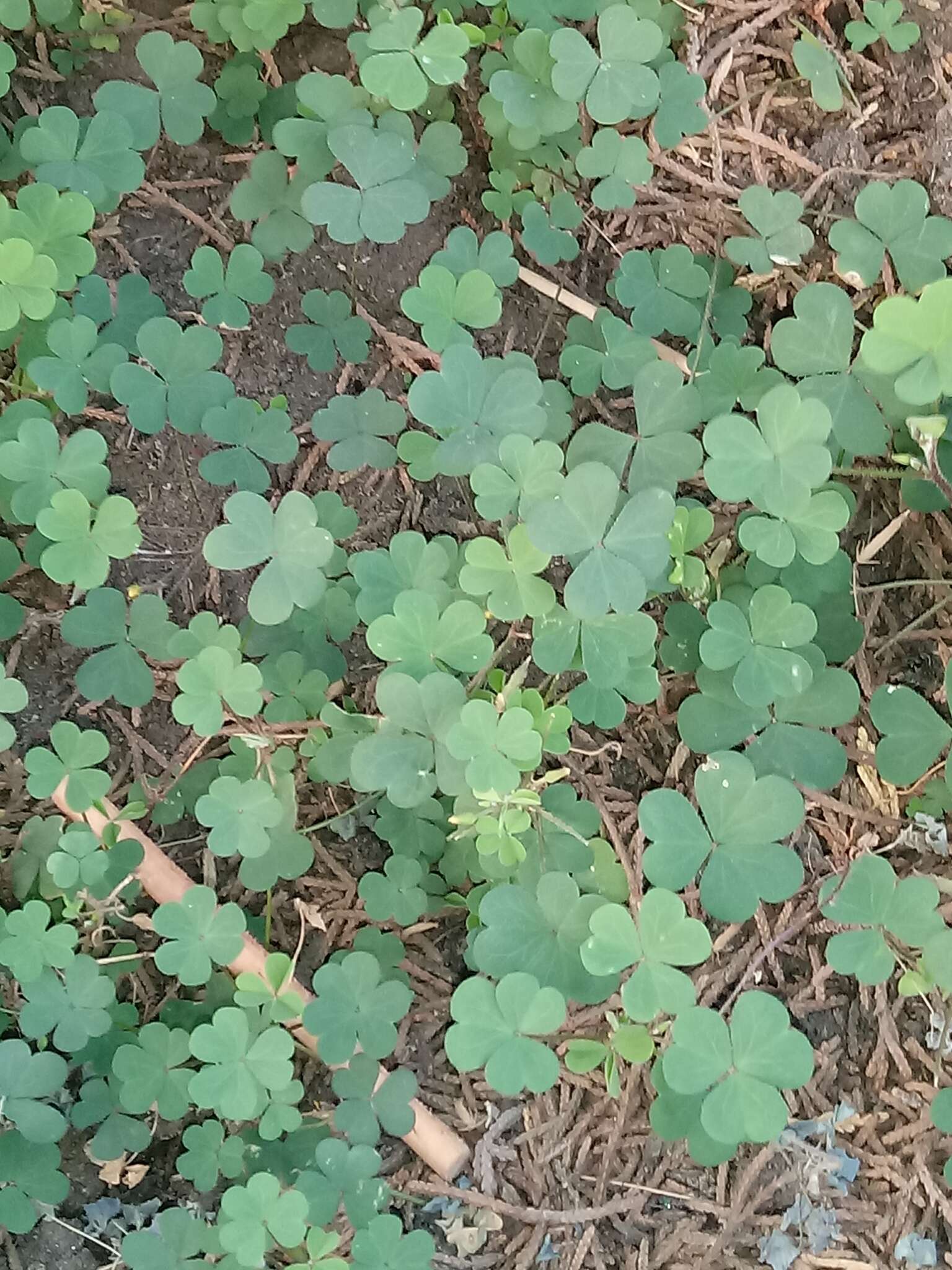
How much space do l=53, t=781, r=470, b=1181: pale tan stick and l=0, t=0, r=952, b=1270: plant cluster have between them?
4 cm

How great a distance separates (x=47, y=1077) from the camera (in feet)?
5.73

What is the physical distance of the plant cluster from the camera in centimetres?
152

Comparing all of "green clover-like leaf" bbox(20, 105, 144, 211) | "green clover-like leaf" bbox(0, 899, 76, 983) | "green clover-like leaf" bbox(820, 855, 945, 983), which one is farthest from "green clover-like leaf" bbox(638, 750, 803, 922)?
"green clover-like leaf" bbox(20, 105, 144, 211)

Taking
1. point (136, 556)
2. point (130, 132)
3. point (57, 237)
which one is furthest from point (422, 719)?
point (130, 132)

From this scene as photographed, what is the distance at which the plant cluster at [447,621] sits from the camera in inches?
60.0

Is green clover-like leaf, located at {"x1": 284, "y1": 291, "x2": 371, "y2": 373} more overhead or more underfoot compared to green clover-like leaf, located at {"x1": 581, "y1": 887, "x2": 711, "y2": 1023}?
more overhead

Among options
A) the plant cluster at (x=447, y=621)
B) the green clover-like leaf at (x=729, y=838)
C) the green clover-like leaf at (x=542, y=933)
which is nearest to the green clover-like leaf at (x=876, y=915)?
the plant cluster at (x=447, y=621)

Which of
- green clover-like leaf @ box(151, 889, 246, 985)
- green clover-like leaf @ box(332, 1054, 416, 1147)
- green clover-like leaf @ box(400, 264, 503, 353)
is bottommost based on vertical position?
green clover-like leaf @ box(332, 1054, 416, 1147)

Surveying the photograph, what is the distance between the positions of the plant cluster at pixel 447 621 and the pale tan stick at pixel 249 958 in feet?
0.13

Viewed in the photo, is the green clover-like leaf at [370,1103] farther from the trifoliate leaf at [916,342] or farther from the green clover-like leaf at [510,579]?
the trifoliate leaf at [916,342]

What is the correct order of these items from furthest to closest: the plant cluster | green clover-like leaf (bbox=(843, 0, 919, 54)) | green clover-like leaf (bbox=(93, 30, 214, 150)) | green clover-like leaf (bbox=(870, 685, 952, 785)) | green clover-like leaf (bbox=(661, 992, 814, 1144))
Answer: green clover-like leaf (bbox=(843, 0, 919, 54)) → green clover-like leaf (bbox=(93, 30, 214, 150)) → green clover-like leaf (bbox=(870, 685, 952, 785)) → the plant cluster → green clover-like leaf (bbox=(661, 992, 814, 1144))

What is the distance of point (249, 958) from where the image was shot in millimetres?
1877

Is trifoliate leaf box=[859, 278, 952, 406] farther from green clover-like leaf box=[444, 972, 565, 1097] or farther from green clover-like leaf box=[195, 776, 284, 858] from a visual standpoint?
green clover-like leaf box=[195, 776, 284, 858]

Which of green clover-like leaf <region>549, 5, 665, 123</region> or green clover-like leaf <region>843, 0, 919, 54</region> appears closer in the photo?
green clover-like leaf <region>549, 5, 665, 123</region>
